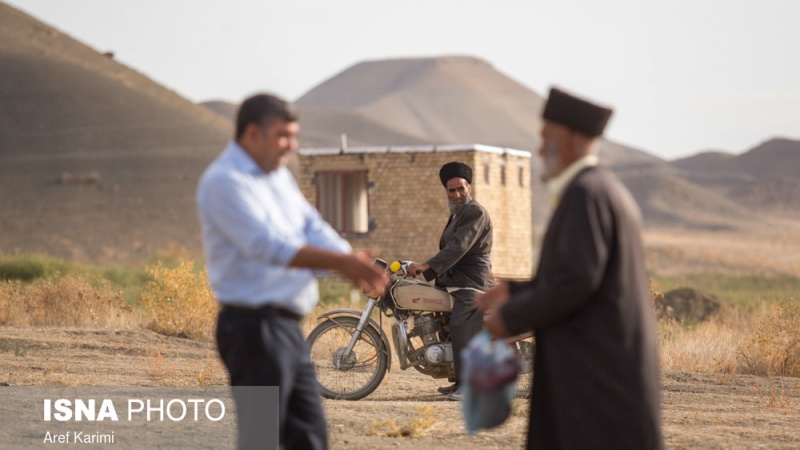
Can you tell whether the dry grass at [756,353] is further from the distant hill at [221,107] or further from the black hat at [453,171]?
the distant hill at [221,107]

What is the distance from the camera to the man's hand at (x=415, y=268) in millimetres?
10143

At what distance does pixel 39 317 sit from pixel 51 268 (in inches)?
659

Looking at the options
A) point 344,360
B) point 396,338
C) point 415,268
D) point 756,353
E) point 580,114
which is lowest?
point 756,353

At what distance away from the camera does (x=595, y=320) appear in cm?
487

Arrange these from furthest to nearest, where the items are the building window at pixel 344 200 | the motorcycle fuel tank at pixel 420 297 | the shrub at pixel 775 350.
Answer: the building window at pixel 344 200, the shrub at pixel 775 350, the motorcycle fuel tank at pixel 420 297

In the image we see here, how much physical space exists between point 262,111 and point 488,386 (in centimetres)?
151

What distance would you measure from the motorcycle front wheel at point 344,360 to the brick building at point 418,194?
63.0 ft

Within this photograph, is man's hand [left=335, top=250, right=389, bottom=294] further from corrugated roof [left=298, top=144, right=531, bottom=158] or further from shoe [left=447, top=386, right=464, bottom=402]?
corrugated roof [left=298, top=144, right=531, bottom=158]

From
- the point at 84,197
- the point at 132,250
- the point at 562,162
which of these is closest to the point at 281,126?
the point at 562,162

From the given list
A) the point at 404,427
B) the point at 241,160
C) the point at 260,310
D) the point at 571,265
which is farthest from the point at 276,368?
the point at 404,427

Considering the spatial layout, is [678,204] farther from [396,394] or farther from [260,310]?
[260,310]

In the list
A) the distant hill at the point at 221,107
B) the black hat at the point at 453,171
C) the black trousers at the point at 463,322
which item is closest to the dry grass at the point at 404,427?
the black trousers at the point at 463,322

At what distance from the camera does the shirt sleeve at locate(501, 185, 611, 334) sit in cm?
478

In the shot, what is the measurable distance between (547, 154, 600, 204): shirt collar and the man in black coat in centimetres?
2
